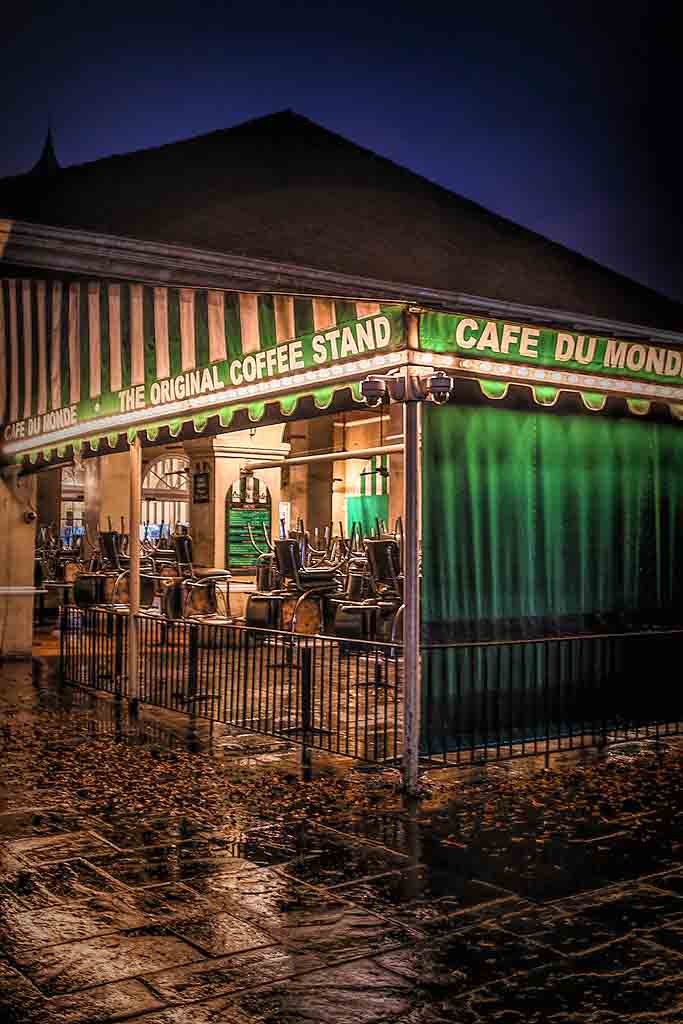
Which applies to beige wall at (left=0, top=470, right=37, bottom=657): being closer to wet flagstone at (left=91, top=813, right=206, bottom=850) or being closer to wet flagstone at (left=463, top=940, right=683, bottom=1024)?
wet flagstone at (left=91, top=813, right=206, bottom=850)

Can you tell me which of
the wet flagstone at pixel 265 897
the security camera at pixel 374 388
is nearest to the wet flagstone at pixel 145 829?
the wet flagstone at pixel 265 897

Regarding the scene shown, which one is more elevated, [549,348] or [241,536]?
[549,348]

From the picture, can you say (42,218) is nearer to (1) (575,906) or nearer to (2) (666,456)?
(2) (666,456)

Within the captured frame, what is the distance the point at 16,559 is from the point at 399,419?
5.87 metres

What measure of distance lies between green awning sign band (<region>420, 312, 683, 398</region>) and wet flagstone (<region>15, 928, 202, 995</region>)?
4041 mm

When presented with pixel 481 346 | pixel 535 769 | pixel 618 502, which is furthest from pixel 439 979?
pixel 618 502

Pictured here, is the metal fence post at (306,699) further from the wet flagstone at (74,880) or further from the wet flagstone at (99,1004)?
the wet flagstone at (99,1004)

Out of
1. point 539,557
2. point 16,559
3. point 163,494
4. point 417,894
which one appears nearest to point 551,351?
point 539,557

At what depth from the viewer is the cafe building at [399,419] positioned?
7.33m

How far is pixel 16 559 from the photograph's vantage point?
14203mm

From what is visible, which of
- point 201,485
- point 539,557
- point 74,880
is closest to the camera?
point 74,880

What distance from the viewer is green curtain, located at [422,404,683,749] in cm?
750

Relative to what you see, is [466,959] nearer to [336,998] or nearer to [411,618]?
[336,998]

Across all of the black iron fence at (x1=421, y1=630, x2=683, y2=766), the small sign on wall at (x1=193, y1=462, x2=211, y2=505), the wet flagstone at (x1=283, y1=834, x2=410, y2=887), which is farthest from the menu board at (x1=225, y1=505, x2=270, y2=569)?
the wet flagstone at (x1=283, y1=834, x2=410, y2=887)
